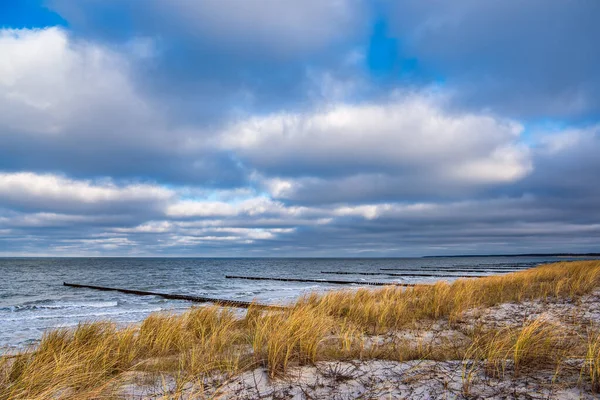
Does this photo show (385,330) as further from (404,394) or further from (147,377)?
(147,377)

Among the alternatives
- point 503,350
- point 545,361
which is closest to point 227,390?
point 503,350

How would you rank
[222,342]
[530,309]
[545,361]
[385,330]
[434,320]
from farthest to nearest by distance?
[530,309] < [434,320] < [385,330] < [222,342] < [545,361]

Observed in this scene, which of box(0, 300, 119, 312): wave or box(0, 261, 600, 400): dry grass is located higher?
box(0, 261, 600, 400): dry grass

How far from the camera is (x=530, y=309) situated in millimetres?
9461

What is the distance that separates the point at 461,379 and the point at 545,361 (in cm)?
131

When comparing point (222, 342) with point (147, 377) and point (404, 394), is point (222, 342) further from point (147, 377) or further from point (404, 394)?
point (404, 394)

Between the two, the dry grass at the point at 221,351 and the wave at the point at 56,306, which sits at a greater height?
the dry grass at the point at 221,351

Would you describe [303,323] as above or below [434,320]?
above

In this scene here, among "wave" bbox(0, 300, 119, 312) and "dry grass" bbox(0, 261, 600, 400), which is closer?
"dry grass" bbox(0, 261, 600, 400)

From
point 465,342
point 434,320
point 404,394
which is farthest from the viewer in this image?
point 434,320

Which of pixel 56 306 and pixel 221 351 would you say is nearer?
pixel 221 351

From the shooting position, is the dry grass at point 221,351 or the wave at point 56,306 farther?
the wave at point 56,306

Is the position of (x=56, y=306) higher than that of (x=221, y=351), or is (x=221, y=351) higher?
(x=221, y=351)

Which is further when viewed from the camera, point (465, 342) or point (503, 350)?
point (465, 342)
